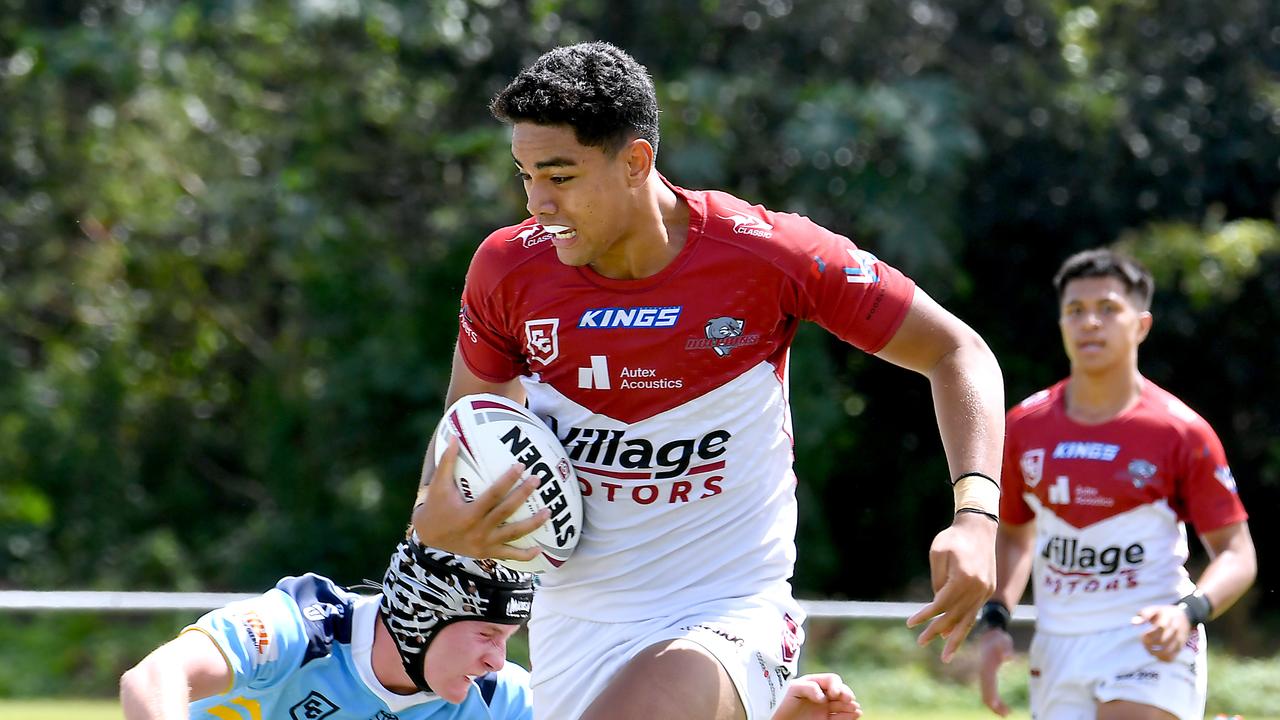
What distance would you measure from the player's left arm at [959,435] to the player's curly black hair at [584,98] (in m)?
0.74

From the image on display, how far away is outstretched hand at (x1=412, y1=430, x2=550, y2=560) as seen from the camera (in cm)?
318

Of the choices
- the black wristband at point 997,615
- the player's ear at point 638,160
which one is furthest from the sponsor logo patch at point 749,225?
the black wristband at point 997,615

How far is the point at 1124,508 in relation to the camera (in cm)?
543

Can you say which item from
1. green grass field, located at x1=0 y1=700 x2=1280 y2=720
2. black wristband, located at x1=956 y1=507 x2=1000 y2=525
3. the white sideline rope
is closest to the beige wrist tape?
black wristband, located at x1=956 y1=507 x2=1000 y2=525

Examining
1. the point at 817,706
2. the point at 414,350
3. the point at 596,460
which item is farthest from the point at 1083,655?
the point at 414,350

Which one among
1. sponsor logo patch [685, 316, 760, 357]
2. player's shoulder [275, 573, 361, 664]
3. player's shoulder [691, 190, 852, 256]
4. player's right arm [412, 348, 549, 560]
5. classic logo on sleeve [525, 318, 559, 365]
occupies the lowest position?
player's shoulder [275, 573, 361, 664]

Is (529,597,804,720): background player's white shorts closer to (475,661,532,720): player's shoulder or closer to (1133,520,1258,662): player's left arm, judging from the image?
(475,661,532,720): player's shoulder

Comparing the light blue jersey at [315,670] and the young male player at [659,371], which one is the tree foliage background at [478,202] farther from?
the young male player at [659,371]

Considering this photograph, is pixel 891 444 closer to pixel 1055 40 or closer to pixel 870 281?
pixel 1055 40

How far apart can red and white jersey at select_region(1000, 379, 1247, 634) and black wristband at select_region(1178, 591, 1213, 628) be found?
0.66ft

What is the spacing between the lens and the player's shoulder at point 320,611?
152 inches

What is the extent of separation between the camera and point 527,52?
13.8 meters

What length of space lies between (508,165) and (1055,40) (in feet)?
16.0

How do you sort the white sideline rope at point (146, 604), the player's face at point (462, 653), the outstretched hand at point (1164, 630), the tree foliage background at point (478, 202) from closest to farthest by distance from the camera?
the player's face at point (462, 653), the outstretched hand at point (1164, 630), the white sideline rope at point (146, 604), the tree foliage background at point (478, 202)
